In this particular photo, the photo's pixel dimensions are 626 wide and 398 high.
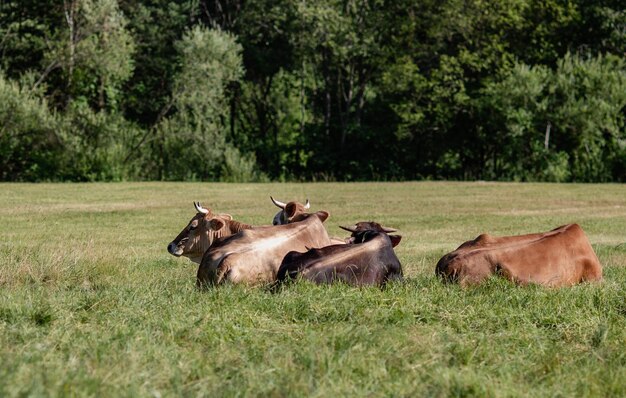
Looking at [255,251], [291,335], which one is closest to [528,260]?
Answer: [255,251]

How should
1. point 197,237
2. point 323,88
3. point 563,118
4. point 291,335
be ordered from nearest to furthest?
point 291,335, point 197,237, point 563,118, point 323,88

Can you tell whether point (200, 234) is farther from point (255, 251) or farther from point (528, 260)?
point (528, 260)

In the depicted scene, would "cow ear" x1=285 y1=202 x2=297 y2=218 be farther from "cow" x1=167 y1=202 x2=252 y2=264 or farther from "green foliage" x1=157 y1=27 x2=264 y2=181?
"green foliage" x1=157 y1=27 x2=264 y2=181

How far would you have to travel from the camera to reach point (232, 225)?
11.8 m

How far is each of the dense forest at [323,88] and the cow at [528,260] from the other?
29.8 metres

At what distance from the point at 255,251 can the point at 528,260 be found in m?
2.62

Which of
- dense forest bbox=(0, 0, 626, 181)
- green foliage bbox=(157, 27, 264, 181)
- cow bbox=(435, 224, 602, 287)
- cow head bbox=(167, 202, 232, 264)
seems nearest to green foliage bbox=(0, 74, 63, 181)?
A: dense forest bbox=(0, 0, 626, 181)

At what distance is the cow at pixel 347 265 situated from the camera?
9.05 metres

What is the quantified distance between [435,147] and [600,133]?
786 centimetres

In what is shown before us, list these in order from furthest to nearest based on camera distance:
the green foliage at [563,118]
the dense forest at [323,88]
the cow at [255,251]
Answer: the green foliage at [563,118], the dense forest at [323,88], the cow at [255,251]

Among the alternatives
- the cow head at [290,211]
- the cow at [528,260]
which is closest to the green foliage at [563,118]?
the cow head at [290,211]

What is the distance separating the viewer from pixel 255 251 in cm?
967

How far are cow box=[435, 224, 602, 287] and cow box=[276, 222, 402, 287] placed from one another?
1.82 feet

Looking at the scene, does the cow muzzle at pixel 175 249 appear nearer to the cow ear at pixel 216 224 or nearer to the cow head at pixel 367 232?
the cow ear at pixel 216 224
